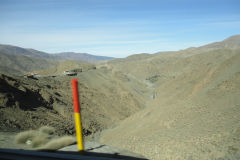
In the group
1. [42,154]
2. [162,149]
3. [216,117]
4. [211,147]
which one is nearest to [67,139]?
[42,154]

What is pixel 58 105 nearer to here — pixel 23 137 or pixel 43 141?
pixel 23 137

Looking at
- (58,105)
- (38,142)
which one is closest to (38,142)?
(38,142)

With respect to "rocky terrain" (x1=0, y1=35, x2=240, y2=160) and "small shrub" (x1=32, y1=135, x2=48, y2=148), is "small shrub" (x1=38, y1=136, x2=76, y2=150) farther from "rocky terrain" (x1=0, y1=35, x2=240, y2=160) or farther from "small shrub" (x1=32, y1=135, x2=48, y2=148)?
"rocky terrain" (x1=0, y1=35, x2=240, y2=160)

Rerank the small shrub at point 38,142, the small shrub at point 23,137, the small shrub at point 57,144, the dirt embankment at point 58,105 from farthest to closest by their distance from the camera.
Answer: the dirt embankment at point 58,105, the small shrub at point 23,137, the small shrub at point 38,142, the small shrub at point 57,144

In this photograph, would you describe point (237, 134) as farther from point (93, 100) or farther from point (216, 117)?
point (93, 100)

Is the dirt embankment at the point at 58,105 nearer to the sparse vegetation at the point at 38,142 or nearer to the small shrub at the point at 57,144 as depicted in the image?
the sparse vegetation at the point at 38,142

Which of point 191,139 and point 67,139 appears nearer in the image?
point 67,139

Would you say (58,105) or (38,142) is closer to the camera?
(38,142)

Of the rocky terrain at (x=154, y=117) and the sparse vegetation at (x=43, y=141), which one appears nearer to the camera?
the sparse vegetation at (x=43, y=141)

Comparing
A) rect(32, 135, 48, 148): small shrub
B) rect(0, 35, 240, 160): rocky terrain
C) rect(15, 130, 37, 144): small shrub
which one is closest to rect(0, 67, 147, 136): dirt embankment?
rect(0, 35, 240, 160): rocky terrain

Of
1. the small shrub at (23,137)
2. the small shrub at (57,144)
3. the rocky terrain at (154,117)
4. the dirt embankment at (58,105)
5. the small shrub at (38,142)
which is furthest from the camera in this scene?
the dirt embankment at (58,105)

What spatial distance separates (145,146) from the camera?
942 centimetres

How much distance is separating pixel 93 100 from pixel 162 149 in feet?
77.1

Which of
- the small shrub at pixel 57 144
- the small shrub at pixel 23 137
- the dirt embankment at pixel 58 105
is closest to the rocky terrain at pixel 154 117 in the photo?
the dirt embankment at pixel 58 105
